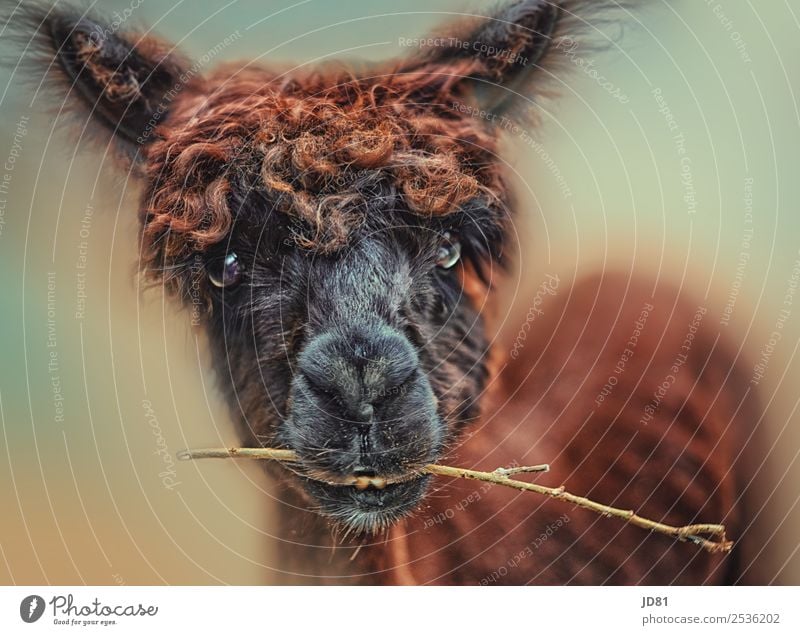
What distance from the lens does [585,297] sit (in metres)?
3.00

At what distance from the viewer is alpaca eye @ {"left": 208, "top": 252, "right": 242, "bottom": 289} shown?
2.60 meters

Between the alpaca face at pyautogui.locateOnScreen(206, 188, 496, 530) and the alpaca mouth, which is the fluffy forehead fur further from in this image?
the alpaca mouth

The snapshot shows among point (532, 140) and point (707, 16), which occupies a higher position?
point (707, 16)

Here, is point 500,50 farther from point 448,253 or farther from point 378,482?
point 378,482

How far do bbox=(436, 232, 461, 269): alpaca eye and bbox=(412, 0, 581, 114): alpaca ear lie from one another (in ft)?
1.58

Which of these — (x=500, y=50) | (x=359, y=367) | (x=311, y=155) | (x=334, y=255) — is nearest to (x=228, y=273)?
(x=334, y=255)

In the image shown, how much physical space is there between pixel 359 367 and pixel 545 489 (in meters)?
0.92

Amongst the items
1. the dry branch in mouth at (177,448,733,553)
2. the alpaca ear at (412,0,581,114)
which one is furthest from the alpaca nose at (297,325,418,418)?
the alpaca ear at (412,0,581,114)

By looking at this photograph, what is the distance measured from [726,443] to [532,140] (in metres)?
1.40

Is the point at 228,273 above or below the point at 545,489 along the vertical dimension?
above

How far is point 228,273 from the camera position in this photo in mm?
2627

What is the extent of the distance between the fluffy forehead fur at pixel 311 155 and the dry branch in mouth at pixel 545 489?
2.26 ft
